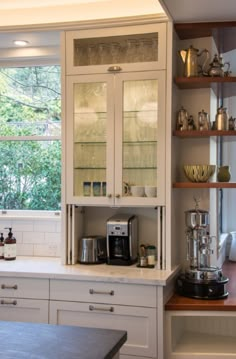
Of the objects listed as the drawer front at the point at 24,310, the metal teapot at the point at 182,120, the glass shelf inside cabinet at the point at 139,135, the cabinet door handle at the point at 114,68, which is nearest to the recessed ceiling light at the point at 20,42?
the cabinet door handle at the point at 114,68

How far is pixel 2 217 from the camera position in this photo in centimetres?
391

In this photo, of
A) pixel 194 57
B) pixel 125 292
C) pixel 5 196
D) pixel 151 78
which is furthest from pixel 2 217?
pixel 194 57

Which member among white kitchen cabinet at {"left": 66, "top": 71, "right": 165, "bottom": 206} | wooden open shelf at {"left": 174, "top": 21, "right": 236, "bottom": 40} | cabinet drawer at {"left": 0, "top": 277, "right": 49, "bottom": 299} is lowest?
cabinet drawer at {"left": 0, "top": 277, "right": 49, "bottom": 299}

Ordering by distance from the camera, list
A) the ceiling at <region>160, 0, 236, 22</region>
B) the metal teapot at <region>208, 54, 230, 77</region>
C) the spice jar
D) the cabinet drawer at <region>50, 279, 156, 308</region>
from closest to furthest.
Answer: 1. the ceiling at <region>160, 0, 236, 22</region>
2. the cabinet drawer at <region>50, 279, 156, 308</region>
3. the metal teapot at <region>208, 54, 230, 77</region>
4. the spice jar

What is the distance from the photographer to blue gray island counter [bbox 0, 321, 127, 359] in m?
1.61

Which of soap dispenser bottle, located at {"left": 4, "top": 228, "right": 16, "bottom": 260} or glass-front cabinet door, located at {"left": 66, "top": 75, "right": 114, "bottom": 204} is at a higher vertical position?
glass-front cabinet door, located at {"left": 66, "top": 75, "right": 114, "bottom": 204}

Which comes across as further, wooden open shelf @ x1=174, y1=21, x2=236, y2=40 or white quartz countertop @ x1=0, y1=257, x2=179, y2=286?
wooden open shelf @ x1=174, y1=21, x2=236, y2=40

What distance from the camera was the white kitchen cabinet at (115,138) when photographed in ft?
10.5

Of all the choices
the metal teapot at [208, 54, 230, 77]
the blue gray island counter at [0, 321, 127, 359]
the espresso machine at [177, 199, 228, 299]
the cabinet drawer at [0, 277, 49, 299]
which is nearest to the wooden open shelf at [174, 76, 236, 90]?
the metal teapot at [208, 54, 230, 77]

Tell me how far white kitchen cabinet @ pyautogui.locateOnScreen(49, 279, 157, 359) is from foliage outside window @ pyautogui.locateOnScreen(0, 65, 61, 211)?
1.05 m

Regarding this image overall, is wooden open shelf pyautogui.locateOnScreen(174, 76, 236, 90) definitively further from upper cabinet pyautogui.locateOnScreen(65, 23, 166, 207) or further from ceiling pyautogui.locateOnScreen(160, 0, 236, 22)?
ceiling pyautogui.locateOnScreen(160, 0, 236, 22)

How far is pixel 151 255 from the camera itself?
10.7 ft

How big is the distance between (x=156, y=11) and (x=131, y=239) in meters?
1.60

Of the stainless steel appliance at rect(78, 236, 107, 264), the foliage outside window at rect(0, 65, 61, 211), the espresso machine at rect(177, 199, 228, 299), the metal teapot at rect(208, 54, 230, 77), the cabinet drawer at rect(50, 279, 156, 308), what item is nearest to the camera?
Answer: the cabinet drawer at rect(50, 279, 156, 308)
